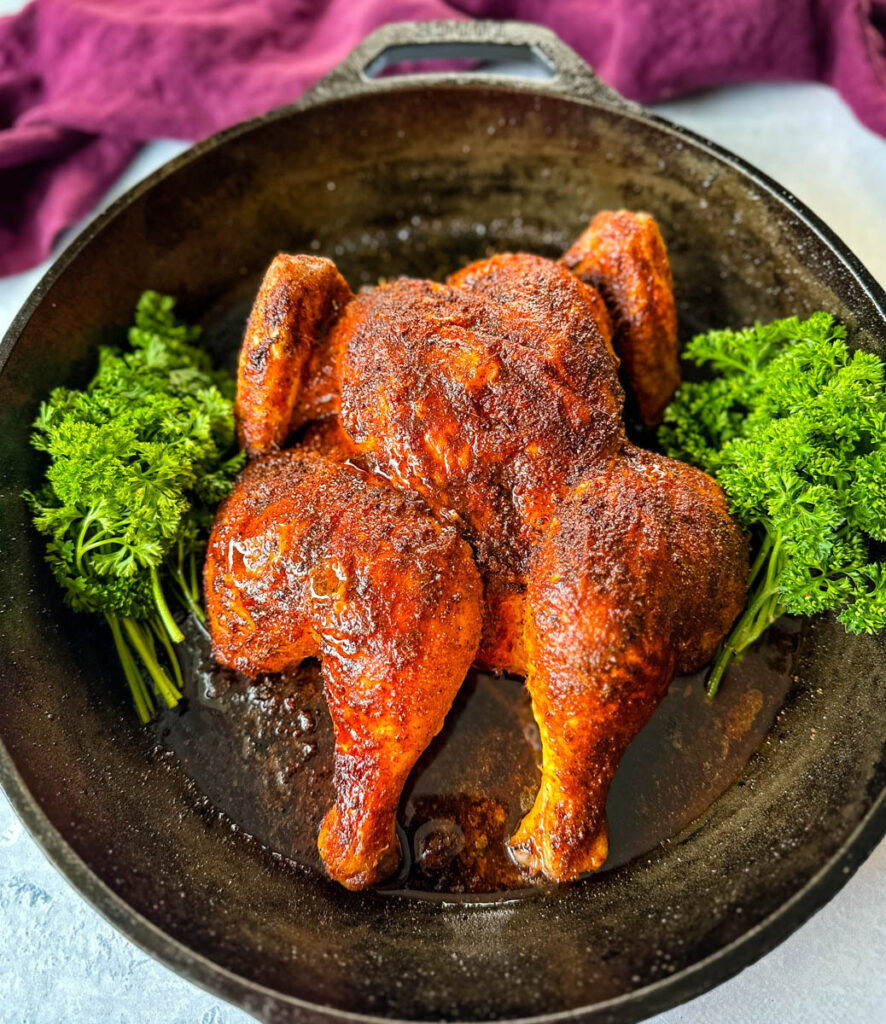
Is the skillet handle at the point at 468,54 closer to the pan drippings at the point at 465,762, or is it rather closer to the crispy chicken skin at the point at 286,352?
the crispy chicken skin at the point at 286,352

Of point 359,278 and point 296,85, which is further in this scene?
point 296,85

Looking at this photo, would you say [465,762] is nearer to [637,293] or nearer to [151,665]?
[151,665]

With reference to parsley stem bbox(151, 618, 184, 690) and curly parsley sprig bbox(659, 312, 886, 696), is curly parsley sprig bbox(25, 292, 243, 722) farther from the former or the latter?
curly parsley sprig bbox(659, 312, 886, 696)

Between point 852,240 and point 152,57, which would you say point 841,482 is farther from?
point 152,57

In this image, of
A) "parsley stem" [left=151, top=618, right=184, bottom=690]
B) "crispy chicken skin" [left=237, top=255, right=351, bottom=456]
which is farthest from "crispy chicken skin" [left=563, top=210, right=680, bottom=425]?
"parsley stem" [left=151, top=618, right=184, bottom=690]

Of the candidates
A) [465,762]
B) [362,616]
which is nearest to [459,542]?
[362,616]

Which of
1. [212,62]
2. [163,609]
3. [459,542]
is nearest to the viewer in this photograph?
[459,542]

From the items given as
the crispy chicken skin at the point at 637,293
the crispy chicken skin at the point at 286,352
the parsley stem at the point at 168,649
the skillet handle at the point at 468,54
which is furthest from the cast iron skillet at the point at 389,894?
the crispy chicken skin at the point at 286,352

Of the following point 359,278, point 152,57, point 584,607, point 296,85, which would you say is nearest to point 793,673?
point 584,607
